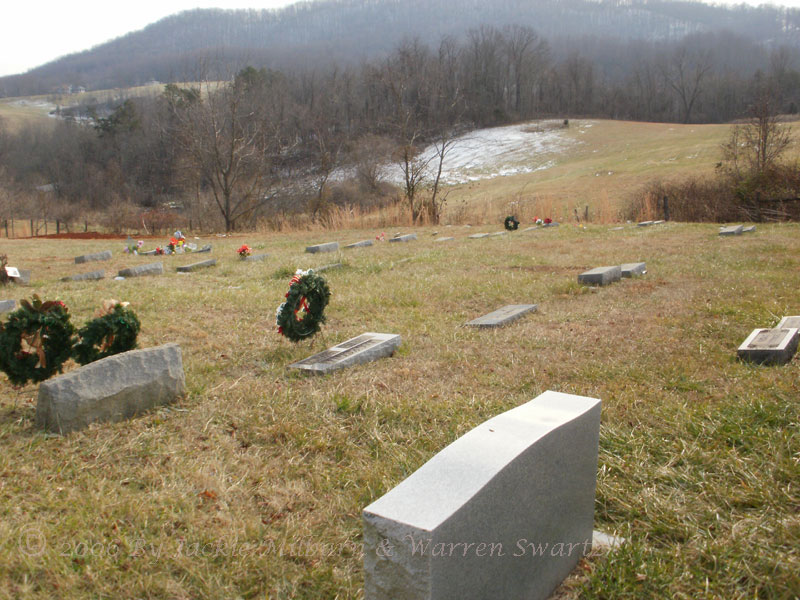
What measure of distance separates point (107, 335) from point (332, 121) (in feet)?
157

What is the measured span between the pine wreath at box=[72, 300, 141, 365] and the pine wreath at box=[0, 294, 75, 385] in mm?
79

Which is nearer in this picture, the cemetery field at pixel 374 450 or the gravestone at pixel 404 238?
the cemetery field at pixel 374 450

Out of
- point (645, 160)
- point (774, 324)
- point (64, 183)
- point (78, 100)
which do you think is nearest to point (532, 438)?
point (774, 324)

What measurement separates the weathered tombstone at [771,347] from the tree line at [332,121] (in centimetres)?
1385

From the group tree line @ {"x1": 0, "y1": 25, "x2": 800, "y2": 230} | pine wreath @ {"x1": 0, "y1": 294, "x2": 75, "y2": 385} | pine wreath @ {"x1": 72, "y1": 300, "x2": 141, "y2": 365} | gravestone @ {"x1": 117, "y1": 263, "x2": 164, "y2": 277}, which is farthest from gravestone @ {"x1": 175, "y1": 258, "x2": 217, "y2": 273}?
tree line @ {"x1": 0, "y1": 25, "x2": 800, "y2": 230}

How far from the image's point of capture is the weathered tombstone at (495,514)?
50.9 inches

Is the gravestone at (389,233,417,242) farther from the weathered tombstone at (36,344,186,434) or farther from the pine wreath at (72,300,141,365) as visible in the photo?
the weathered tombstone at (36,344,186,434)

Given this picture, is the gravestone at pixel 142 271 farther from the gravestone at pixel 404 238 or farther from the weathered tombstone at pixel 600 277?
the weathered tombstone at pixel 600 277

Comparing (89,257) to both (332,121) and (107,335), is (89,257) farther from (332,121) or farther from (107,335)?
(332,121)

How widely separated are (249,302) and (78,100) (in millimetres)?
104080

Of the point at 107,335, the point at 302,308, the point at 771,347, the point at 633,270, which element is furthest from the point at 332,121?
the point at 771,347

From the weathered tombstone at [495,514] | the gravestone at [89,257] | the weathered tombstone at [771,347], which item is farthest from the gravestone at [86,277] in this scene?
the weathered tombstone at [771,347]

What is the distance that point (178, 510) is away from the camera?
7.11 ft

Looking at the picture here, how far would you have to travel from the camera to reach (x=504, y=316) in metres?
5.07
